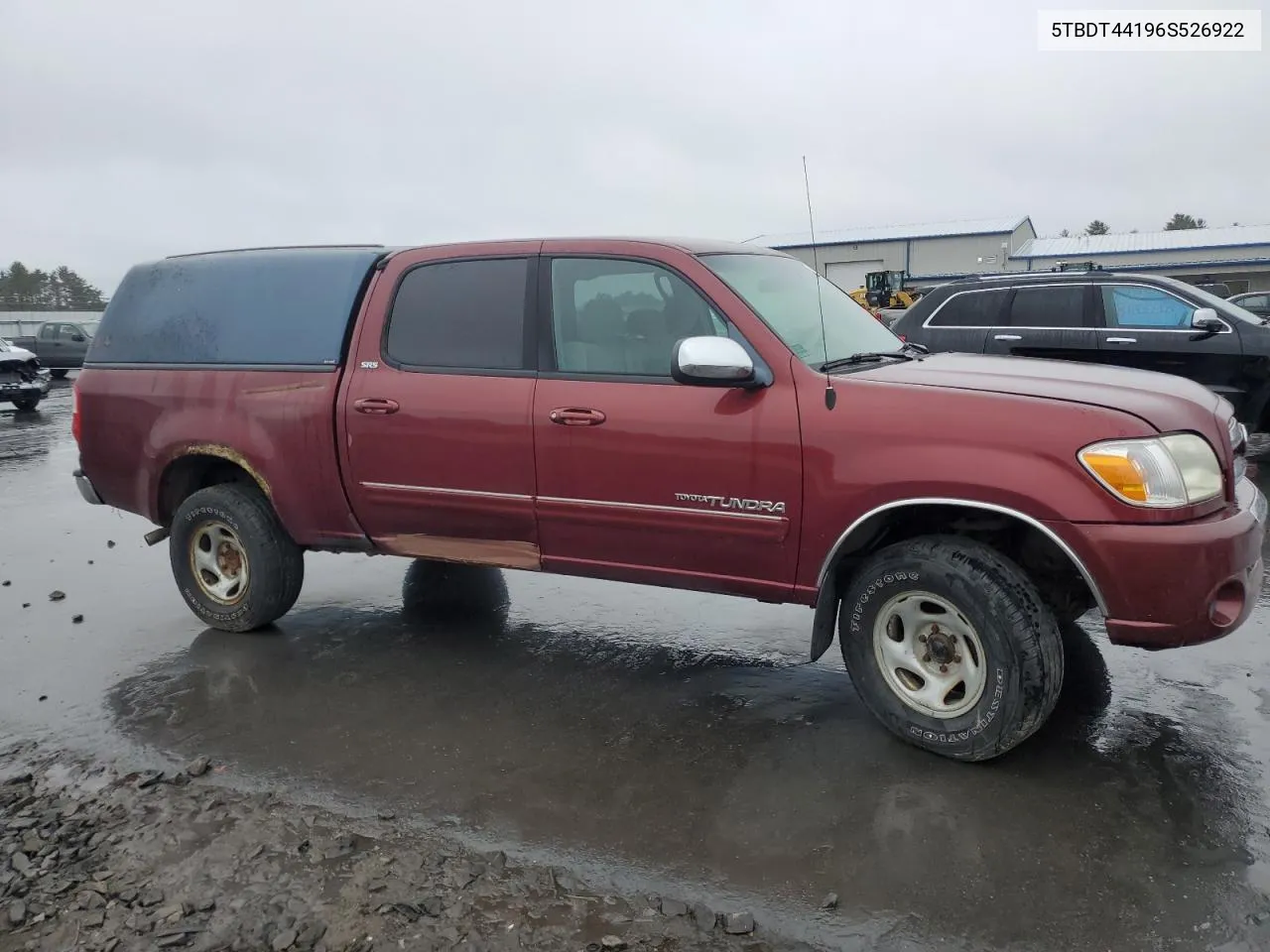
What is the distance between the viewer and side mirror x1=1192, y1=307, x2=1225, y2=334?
8.12 metres

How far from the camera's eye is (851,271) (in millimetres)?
48000

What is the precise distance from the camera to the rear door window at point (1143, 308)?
8.62 meters

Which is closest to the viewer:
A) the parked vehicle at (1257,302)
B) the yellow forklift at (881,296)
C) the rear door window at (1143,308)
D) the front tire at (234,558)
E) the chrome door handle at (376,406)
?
the chrome door handle at (376,406)

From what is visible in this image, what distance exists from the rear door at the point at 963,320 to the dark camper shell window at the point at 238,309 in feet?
19.4

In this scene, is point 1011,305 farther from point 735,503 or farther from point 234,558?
point 234,558

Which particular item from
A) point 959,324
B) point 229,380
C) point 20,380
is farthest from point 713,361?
point 20,380

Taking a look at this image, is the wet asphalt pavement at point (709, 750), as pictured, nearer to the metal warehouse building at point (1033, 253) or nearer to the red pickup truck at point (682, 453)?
the red pickup truck at point (682, 453)

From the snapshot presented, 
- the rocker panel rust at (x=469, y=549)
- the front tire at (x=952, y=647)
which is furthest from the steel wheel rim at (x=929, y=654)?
the rocker panel rust at (x=469, y=549)

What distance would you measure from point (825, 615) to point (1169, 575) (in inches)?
47.5

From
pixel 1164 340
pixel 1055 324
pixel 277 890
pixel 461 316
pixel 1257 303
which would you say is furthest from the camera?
pixel 1257 303

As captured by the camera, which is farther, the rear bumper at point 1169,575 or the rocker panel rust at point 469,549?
the rocker panel rust at point 469,549

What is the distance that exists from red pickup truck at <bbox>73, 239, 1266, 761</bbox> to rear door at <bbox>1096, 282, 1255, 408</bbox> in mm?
5070

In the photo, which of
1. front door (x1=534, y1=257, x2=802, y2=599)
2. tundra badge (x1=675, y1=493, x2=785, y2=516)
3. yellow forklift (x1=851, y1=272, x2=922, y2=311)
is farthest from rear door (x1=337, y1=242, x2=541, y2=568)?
yellow forklift (x1=851, y1=272, x2=922, y2=311)

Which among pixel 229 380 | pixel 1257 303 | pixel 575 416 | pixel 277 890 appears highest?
pixel 1257 303
